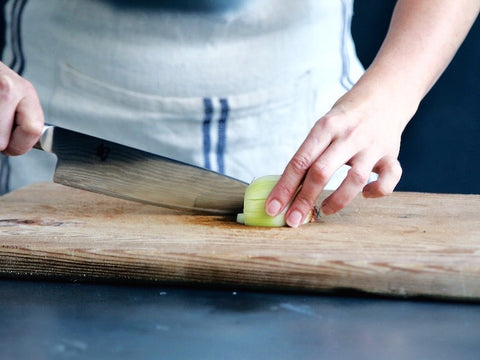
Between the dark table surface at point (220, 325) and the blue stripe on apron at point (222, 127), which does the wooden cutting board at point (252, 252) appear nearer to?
the dark table surface at point (220, 325)

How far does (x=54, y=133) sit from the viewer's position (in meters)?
1.09

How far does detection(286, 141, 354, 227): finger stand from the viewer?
1.02 metres

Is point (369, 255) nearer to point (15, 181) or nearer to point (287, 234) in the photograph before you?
point (287, 234)

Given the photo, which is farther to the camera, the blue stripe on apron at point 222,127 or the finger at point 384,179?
the blue stripe on apron at point 222,127

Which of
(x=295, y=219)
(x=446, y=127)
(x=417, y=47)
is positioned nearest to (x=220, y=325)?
(x=295, y=219)

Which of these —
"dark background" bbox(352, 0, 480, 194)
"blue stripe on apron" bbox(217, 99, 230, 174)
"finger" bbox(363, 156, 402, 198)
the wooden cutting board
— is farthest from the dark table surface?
"dark background" bbox(352, 0, 480, 194)

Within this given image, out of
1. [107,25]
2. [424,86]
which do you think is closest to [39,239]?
[107,25]

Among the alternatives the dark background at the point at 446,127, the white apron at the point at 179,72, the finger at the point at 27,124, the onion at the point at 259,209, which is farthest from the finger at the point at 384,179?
the dark background at the point at 446,127

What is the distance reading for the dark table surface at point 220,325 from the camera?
0.68 metres

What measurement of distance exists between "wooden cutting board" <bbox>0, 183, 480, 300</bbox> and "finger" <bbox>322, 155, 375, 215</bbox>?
0.02 metres

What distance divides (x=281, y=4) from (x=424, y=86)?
336 mm

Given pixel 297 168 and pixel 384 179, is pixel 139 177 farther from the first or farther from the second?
pixel 384 179

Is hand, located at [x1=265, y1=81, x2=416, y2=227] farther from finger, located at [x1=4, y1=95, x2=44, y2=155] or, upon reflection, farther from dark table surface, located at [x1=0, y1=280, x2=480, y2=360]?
finger, located at [x1=4, y1=95, x2=44, y2=155]

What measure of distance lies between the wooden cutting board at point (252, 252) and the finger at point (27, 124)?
11 cm
